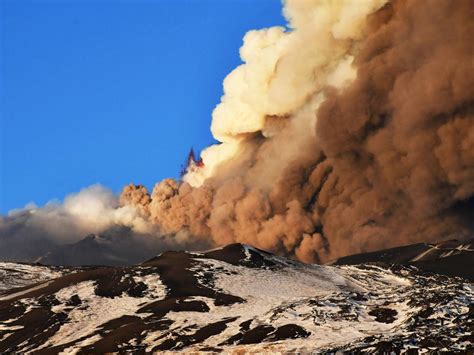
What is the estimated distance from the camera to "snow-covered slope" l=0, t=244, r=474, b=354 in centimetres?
10425

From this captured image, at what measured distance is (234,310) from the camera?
139125 millimetres

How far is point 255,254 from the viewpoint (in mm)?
199625

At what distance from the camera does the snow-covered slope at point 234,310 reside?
342 feet

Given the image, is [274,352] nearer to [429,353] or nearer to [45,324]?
[429,353]

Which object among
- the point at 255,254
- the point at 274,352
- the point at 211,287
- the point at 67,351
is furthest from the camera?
the point at 255,254

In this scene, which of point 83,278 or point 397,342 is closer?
point 397,342

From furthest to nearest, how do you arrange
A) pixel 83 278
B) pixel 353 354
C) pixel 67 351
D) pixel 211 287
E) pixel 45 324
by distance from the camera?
1. pixel 83 278
2. pixel 211 287
3. pixel 45 324
4. pixel 67 351
5. pixel 353 354

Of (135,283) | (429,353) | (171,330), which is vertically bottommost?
(429,353)

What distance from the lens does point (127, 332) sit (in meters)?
124

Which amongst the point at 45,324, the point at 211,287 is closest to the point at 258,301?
the point at 211,287

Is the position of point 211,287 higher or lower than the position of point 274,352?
higher

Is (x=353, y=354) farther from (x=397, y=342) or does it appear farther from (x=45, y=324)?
(x=45, y=324)

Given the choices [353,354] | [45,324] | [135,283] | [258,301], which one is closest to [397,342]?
[353,354]

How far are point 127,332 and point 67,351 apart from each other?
9737 mm
